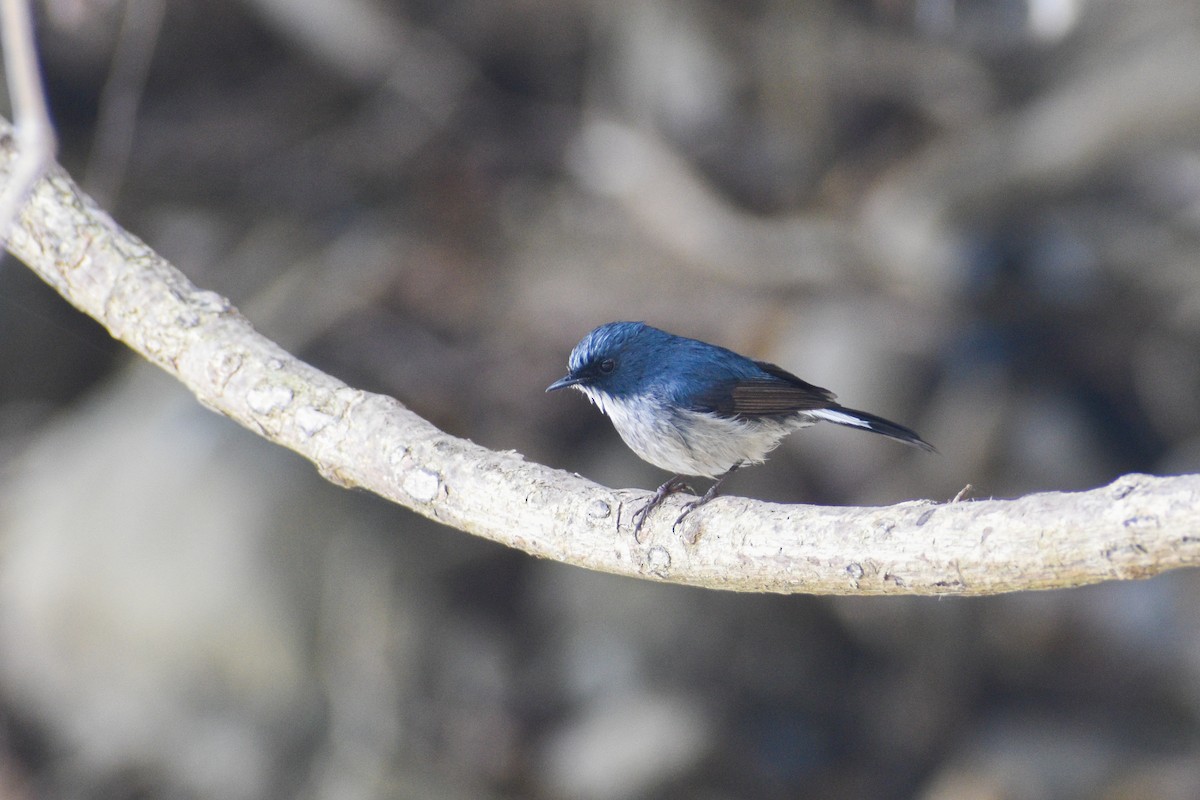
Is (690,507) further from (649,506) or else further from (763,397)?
(763,397)

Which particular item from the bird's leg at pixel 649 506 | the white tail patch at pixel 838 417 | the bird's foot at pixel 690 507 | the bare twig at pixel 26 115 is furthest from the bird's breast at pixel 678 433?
the bare twig at pixel 26 115

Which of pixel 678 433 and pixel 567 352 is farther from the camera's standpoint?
pixel 567 352

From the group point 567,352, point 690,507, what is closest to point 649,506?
point 690,507

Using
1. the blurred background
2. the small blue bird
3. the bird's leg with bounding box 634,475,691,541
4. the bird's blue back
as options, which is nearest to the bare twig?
the bird's leg with bounding box 634,475,691,541

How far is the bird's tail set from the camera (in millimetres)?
2672

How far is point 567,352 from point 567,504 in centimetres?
491

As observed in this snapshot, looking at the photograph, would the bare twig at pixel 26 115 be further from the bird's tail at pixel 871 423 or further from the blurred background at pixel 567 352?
the blurred background at pixel 567 352

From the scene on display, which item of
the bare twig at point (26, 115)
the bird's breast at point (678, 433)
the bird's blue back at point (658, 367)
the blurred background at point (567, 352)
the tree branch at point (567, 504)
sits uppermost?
the blurred background at point (567, 352)

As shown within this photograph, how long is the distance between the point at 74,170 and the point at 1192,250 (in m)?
7.28

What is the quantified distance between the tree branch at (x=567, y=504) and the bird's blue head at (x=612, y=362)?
637 millimetres

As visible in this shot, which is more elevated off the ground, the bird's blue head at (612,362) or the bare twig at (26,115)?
the bird's blue head at (612,362)

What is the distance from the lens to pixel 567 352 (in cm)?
735

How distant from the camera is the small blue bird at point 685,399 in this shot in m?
3.14

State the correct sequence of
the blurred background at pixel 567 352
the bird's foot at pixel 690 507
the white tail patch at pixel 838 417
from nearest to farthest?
the bird's foot at pixel 690 507 < the white tail patch at pixel 838 417 < the blurred background at pixel 567 352
